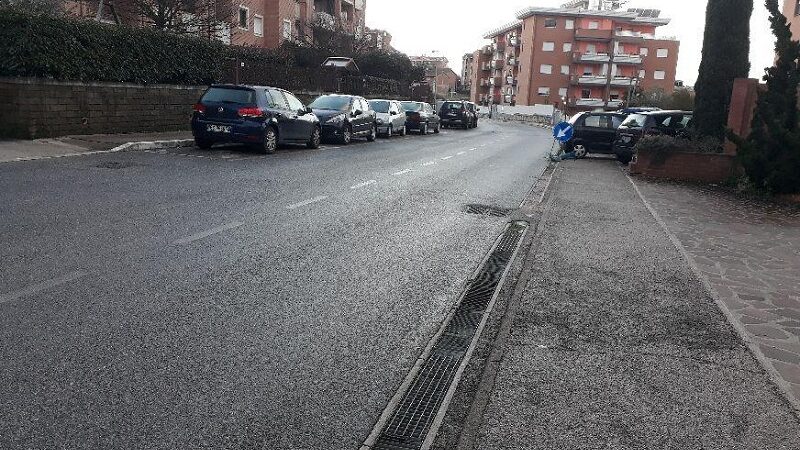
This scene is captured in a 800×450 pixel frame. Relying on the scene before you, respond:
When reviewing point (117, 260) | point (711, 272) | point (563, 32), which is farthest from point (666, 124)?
point (563, 32)

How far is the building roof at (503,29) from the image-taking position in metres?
99.2

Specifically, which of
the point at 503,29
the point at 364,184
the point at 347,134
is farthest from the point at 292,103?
the point at 503,29

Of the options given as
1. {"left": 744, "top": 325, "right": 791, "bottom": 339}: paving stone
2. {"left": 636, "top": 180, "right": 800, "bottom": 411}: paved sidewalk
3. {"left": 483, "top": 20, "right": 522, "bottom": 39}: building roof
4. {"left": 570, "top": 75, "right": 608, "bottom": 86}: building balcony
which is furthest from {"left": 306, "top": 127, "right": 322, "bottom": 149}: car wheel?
{"left": 483, "top": 20, "right": 522, "bottom": 39}: building roof

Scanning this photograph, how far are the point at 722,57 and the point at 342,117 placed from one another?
1164 centimetres

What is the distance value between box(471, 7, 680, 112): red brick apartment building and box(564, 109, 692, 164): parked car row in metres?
68.5

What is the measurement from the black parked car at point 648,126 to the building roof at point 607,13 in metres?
74.4

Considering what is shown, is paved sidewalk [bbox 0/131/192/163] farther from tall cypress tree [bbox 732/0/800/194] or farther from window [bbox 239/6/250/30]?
window [bbox 239/6/250/30]

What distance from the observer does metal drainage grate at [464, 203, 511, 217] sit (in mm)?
9875

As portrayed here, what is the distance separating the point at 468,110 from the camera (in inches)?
1799

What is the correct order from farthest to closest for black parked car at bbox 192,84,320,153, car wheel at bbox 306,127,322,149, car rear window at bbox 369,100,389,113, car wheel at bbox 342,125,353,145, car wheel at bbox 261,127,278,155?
car rear window at bbox 369,100,389,113 < car wheel at bbox 342,125,353,145 < car wheel at bbox 306,127,322,149 < car wheel at bbox 261,127,278,155 < black parked car at bbox 192,84,320,153

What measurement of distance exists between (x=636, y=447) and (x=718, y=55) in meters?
16.6

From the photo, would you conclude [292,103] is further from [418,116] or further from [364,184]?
[418,116]

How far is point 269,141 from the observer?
16.6m

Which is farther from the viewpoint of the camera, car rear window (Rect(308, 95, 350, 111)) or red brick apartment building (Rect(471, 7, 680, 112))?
red brick apartment building (Rect(471, 7, 680, 112))
